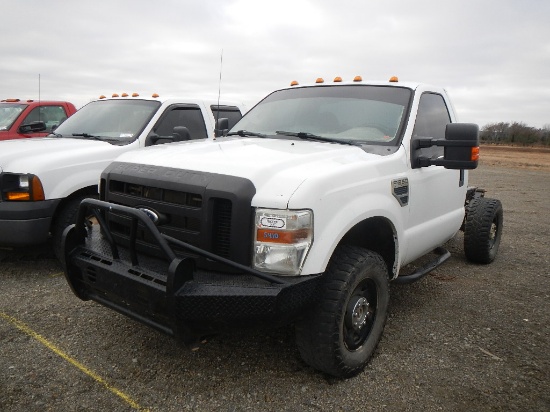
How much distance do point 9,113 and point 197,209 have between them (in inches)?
276

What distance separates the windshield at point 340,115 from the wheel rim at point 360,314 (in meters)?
1.14

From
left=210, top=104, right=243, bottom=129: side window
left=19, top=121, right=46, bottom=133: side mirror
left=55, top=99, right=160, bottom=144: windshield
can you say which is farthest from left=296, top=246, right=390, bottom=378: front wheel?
left=19, top=121, right=46, bottom=133: side mirror

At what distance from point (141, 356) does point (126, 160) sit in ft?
4.33

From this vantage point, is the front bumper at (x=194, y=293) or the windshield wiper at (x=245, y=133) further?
the windshield wiper at (x=245, y=133)

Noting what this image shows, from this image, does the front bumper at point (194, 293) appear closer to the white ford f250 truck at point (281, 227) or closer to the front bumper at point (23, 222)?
the white ford f250 truck at point (281, 227)

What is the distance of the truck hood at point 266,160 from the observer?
2611 millimetres

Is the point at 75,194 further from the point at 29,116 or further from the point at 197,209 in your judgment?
the point at 29,116

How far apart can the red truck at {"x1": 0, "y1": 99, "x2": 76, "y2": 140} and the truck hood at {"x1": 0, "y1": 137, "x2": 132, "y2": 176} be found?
2.30m

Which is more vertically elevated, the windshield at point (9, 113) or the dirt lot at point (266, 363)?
the windshield at point (9, 113)

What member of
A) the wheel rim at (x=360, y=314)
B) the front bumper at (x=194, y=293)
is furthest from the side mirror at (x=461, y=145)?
the front bumper at (x=194, y=293)

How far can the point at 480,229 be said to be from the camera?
528 cm

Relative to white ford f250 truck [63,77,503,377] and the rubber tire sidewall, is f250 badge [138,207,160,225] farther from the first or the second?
the rubber tire sidewall

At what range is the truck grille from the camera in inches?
101

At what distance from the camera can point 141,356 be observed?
3.22 meters
